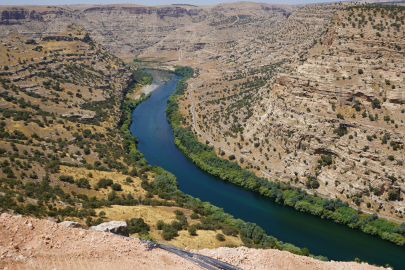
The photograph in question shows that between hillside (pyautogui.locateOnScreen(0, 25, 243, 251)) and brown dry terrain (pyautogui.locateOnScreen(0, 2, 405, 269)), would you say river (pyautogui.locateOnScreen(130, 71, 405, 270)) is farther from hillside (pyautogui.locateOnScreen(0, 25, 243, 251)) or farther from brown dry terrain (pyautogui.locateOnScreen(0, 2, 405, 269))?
brown dry terrain (pyautogui.locateOnScreen(0, 2, 405, 269))

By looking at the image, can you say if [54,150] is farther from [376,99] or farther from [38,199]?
[376,99]

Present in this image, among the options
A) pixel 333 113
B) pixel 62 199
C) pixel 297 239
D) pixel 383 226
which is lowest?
pixel 297 239

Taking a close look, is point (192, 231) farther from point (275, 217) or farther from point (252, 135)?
point (252, 135)

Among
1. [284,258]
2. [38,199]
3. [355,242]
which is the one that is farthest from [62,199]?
[355,242]

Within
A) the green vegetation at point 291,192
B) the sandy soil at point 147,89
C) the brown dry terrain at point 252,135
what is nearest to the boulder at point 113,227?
the brown dry terrain at point 252,135

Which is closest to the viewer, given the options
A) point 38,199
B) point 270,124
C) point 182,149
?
point 38,199

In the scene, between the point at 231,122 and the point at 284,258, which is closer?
the point at 284,258
